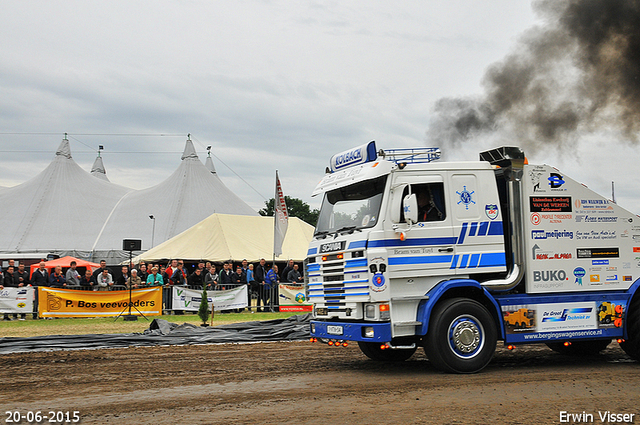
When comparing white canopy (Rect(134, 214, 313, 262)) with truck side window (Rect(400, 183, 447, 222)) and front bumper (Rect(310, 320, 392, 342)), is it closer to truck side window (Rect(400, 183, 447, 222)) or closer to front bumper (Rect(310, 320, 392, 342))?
front bumper (Rect(310, 320, 392, 342))

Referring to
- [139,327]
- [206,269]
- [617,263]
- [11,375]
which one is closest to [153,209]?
[206,269]

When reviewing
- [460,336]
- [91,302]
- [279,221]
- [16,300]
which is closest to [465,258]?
[460,336]

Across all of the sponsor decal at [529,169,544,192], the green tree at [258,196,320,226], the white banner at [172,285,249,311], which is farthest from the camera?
the green tree at [258,196,320,226]

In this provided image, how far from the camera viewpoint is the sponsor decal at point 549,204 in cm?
898

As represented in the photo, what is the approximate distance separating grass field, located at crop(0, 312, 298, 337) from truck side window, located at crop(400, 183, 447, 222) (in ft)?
33.2

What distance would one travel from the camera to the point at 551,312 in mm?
8852

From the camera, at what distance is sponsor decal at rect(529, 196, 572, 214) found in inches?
354

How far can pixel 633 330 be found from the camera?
9.15m

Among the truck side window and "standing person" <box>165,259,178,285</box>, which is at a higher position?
the truck side window

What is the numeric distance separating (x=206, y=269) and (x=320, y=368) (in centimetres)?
1513

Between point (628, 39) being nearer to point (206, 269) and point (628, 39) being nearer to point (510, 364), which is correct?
point (510, 364)

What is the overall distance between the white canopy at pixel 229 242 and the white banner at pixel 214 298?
923 centimetres

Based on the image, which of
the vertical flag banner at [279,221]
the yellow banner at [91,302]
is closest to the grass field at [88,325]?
the yellow banner at [91,302]

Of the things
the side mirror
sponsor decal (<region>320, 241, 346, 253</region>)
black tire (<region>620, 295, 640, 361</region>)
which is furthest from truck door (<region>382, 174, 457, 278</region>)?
black tire (<region>620, 295, 640, 361</region>)
